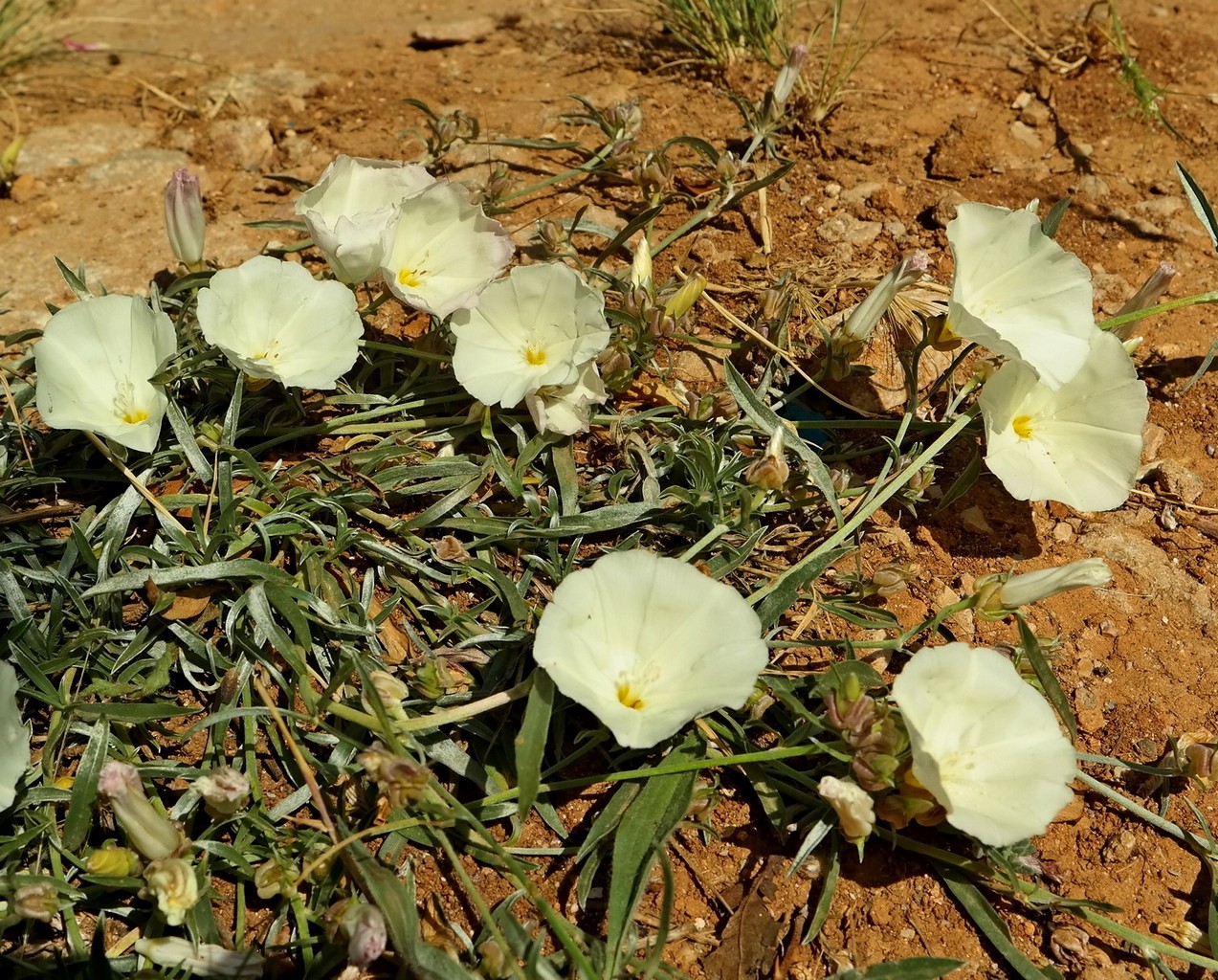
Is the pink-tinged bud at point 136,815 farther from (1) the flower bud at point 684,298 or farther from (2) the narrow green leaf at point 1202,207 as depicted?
(2) the narrow green leaf at point 1202,207

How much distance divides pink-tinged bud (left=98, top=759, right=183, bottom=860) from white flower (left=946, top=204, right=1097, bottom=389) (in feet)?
6.00

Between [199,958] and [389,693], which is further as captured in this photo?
[389,693]

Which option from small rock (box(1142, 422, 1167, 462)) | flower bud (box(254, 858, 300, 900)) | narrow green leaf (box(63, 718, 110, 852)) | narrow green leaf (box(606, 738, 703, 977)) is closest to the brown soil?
small rock (box(1142, 422, 1167, 462))

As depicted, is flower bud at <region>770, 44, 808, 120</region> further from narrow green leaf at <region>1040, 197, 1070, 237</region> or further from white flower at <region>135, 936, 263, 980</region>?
white flower at <region>135, 936, 263, 980</region>

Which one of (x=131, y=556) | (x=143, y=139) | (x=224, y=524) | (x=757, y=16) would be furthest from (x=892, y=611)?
(x=143, y=139)

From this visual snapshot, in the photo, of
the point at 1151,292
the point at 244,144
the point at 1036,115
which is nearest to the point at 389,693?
the point at 1151,292

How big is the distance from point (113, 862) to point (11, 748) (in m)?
0.26

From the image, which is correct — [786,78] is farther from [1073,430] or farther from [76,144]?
[76,144]

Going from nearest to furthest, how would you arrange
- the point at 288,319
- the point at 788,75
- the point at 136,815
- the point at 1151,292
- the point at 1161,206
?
the point at 136,815 < the point at 288,319 < the point at 1151,292 < the point at 788,75 < the point at 1161,206

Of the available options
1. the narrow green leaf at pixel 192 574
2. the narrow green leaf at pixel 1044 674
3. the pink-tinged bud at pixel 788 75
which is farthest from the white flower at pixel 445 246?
the narrow green leaf at pixel 1044 674

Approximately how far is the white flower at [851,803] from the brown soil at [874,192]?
19 centimetres

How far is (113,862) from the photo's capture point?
Result: 173cm

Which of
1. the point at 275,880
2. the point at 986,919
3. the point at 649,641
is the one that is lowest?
the point at 986,919

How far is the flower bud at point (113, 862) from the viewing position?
172 cm
